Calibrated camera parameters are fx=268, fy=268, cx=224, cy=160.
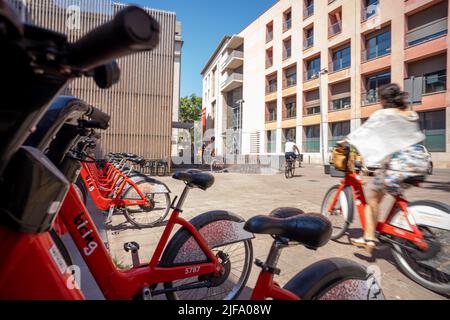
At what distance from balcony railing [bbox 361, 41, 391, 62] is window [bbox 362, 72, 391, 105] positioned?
1.46 metres

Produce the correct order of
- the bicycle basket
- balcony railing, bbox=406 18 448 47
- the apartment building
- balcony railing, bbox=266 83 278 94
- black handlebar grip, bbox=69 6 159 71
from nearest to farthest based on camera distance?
black handlebar grip, bbox=69 6 159 71
the bicycle basket
balcony railing, bbox=406 18 448 47
the apartment building
balcony railing, bbox=266 83 278 94

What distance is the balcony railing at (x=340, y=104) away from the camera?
22.5 meters

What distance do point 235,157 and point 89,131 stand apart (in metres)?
23.1

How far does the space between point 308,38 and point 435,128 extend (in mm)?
14557

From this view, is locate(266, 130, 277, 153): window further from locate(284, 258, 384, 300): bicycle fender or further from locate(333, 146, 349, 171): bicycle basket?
locate(284, 258, 384, 300): bicycle fender

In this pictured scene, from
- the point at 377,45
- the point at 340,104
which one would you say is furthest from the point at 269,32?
the point at 377,45

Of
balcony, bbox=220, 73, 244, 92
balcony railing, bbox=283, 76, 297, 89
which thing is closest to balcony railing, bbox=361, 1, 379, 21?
balcony railing, bbox=283, 76, 297, 89

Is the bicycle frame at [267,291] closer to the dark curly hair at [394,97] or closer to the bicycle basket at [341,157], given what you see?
the bicycle basket at [341,157]

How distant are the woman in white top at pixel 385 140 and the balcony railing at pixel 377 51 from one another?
20.6 m

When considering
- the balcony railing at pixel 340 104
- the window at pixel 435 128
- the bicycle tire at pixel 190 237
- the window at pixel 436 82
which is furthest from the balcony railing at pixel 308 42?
the bicycle tire at pixel 190 237

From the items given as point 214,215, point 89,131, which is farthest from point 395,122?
point 89,131

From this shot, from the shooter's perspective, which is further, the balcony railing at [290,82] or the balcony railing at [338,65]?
the balcony railing at [290,82]

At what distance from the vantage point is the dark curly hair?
2963 millimetres

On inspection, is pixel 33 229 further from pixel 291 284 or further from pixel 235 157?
pixel 235 157
